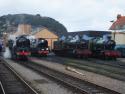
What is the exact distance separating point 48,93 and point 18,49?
95.7ft

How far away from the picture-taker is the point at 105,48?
46.7 metres

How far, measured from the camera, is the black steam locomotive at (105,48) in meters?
46.2

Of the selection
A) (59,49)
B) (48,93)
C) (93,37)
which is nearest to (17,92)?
(48,93)

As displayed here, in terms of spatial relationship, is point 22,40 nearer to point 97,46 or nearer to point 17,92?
point 97,46

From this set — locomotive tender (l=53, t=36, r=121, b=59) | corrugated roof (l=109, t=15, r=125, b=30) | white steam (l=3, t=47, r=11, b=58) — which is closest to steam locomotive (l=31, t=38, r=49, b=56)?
white steam (l=3, t=47, r=11, b=58)

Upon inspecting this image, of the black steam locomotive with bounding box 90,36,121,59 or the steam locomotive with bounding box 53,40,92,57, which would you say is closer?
the black steam locomotive with bounding box 90,36,121,59

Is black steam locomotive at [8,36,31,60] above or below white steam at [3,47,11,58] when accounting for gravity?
above

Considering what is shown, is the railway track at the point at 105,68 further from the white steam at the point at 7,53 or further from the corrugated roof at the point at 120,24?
the corrugated roof at the point at 120,24

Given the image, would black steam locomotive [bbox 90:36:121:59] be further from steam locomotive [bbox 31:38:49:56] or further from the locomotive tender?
steam locomotive [bbox 31:38:49:56]

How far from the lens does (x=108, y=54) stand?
46.1m

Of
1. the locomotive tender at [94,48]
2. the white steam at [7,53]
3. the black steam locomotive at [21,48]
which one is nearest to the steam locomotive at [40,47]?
the white steam at [7,53]

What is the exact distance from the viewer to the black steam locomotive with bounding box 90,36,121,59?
46237 mm

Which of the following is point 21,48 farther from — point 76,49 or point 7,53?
point 7,53

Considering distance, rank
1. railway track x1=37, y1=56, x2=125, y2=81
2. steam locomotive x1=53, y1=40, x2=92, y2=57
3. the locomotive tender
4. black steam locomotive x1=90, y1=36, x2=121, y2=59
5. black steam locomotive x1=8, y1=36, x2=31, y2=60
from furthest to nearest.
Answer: steam locomotive x1=53, y1=40, x2=92, y2=57 < the locomotive tender < black steam locomotive x1=90, y1=36, x2=121, y2=59 < black steam locomotive x1=8, y1=36, x2=31, y2=60 < railway track x1=37, y1=56, x2=125, y2=81
